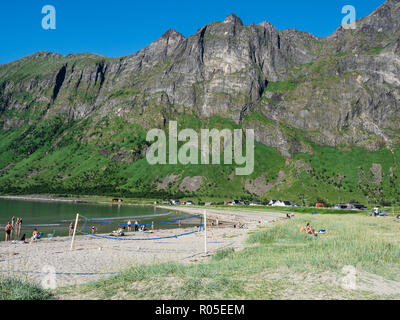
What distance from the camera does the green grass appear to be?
9.00 meters

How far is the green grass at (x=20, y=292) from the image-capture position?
29.5 ft

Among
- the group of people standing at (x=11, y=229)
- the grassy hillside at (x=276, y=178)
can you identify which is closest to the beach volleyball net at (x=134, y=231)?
the group of people standing at (x=11, y=229)

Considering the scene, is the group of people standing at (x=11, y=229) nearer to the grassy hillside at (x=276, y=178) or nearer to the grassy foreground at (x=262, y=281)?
the grassy foreground at (x=262, y=281)

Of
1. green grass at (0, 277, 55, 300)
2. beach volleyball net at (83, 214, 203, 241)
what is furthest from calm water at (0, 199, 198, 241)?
green grass at (0, 277, 55, 300)

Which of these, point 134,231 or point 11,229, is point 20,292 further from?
point 134,231

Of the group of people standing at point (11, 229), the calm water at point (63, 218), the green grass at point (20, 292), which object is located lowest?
the calm water at point (63, 218)

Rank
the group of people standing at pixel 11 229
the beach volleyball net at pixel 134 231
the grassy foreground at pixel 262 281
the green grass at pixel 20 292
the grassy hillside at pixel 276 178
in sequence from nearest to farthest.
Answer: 1. the green grass at pixel 20 292
2. the grassy foreground at pixel 262 281
3. the group of people standing at pixel 11 229
4. the beach volleyball net at pixel 134 231
5. the grassy hillside at pixel 276 178

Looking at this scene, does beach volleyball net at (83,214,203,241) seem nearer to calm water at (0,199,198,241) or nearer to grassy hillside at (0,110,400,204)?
calm water at (0,199,198,241)

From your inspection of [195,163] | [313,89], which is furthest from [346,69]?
[195,163]
